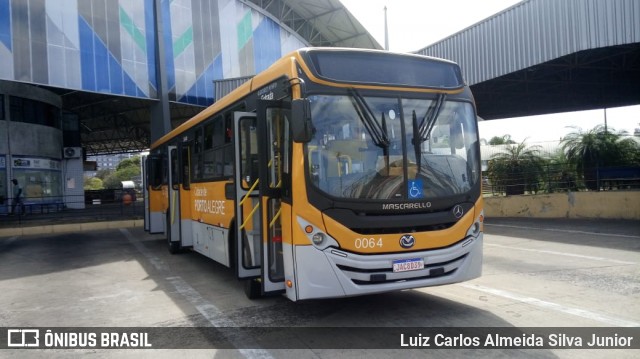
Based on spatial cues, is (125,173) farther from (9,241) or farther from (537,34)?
(537,34)

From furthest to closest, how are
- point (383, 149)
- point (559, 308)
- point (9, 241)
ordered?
point (9, 241)
point (559, 308)
point (383, 149)

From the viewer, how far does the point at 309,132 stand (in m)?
5.25

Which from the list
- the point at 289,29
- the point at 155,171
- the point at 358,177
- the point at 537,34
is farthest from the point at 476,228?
the point at 289,29

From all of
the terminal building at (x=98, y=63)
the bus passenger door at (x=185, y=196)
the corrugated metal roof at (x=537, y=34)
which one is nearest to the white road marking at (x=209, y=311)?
the bus passenger door at (x=185, y=196)

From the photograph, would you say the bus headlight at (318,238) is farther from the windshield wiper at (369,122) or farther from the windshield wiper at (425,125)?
the windshield wiper at (425,125)

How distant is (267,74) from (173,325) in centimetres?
355

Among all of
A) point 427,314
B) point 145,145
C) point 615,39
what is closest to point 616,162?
point 615,39

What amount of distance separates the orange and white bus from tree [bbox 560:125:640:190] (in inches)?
605

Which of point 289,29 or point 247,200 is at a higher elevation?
point 289,29

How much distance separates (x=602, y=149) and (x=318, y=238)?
59.7 ft

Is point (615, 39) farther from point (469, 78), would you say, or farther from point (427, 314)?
point (427, 314)

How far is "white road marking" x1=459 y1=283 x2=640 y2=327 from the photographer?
18.2 ft

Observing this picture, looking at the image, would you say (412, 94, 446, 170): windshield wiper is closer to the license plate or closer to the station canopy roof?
the license plate

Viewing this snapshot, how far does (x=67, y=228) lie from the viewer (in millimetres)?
20688
